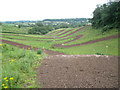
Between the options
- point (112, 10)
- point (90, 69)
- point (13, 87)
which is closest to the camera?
point (13, 87)

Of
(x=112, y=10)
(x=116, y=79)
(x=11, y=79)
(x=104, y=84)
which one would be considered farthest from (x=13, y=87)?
(x=112, y=10)

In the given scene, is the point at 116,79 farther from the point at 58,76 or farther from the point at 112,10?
the point at 112,10

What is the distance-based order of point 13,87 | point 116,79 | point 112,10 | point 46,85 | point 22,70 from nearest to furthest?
point 13,87 < point 46,85 < point 116,79 < point 22,70 < point 112,10

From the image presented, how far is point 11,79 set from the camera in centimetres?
390

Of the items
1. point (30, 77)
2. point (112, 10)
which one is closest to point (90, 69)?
point (30, 77)

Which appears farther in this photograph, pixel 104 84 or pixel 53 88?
pixel 104 84

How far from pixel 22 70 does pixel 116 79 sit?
175 inches

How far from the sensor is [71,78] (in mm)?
4434

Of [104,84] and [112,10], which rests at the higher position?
[112,10]

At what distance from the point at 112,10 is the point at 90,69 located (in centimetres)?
2689

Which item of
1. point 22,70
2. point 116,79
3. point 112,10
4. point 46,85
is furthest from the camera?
point 112,10

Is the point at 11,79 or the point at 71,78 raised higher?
the point at 11,79

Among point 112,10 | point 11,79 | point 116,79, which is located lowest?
point 116,79

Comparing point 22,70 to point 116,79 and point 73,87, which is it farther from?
point 116,79
